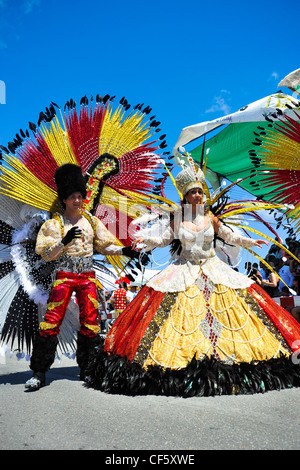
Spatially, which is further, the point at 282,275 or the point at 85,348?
the point at 282,275

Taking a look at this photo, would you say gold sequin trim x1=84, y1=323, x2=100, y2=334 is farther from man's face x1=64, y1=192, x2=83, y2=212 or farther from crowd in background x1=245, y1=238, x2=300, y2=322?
crowd in background x1=245, y1=238, x2=300, y2=322

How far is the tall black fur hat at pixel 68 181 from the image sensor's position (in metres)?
3.54

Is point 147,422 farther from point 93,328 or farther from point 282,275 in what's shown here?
point 282,275

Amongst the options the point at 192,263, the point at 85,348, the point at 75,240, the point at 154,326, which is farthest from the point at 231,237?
the point at 85,348

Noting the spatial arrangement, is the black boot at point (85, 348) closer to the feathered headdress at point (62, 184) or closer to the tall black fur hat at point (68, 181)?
the feathered headdress at point (62, 184)

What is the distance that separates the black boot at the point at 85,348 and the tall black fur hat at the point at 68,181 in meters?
1.26

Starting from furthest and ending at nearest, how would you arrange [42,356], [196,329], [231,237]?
[231,237] → [42,356] → [196,329]

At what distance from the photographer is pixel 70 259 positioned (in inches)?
137

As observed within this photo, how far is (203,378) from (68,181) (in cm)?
196

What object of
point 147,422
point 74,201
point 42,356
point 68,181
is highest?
point 68,181

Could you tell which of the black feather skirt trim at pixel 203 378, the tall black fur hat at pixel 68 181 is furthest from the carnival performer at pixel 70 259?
the black feather skirt trim at pixel 203 378

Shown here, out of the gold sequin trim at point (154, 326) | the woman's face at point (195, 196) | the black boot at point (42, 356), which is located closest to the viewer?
the gold sequin trim at point (154, 326)

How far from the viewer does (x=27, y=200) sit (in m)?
3.65

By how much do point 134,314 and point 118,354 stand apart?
13.7 inches
